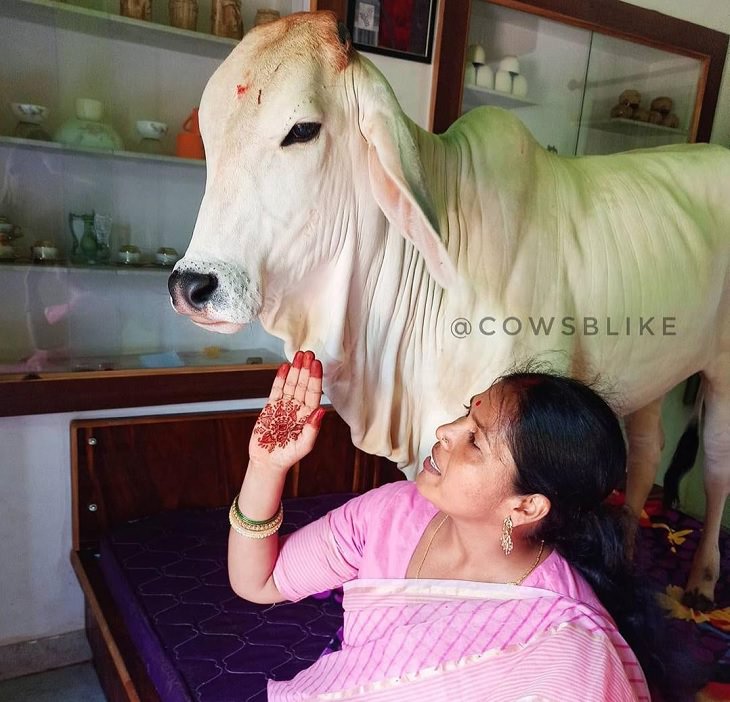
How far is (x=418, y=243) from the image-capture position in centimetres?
87

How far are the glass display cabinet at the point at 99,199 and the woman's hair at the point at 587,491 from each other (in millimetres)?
1238

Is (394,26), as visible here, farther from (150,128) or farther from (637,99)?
(637,99)

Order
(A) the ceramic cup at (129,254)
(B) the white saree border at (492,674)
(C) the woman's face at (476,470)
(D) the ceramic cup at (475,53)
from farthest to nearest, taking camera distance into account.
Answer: (D) the ceramic cup at (475,53) → (A) the ceramic cup at (129,254) → (C) the woman's face at (476,470) → (B) the white saree border at (492,674)

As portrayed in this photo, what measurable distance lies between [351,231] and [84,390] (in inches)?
41.1

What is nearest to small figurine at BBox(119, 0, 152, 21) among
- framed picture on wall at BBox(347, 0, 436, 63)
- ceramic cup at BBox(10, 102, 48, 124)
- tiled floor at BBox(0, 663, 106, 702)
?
ceramic cup at BBox(10, 102, 48, 124)

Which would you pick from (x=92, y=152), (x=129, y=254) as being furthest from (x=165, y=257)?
(x=92, y=152)

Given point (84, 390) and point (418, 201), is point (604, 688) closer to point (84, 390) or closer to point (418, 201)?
point (418, 201)

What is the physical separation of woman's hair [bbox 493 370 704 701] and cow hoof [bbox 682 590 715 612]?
93cm

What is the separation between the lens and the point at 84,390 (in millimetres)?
1652

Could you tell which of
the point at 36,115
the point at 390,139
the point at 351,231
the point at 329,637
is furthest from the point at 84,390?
the point at 390,139

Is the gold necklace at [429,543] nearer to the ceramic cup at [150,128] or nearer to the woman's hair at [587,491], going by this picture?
the woman's hair at [587,491]

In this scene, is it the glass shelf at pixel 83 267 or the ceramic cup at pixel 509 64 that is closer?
the glass shelf at pixel 83 267

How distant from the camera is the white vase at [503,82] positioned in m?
Result: 2.09

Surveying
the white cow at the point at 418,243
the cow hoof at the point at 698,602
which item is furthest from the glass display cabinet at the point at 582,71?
the cow hoof at the point at 698,602
